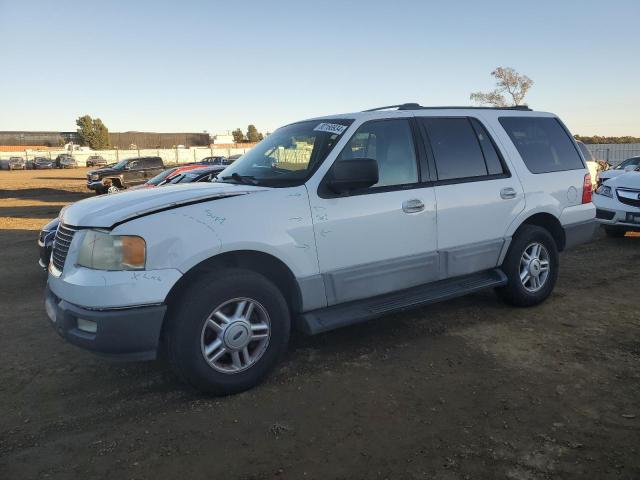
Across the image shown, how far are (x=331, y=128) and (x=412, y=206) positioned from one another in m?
0.90

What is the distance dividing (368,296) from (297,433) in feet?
4.27

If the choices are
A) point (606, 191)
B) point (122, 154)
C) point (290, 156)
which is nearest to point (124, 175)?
point (606, 191)

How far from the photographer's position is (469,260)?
448cm

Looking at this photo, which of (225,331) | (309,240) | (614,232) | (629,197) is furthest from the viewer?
(614,232)

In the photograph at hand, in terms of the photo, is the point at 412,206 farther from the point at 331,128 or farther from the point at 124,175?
the point at 124,175

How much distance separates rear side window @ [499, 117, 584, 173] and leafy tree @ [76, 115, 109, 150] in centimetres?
9009

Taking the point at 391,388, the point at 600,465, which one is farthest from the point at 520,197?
the point at 600,465

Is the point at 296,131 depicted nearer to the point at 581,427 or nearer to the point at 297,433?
the point at 297,433

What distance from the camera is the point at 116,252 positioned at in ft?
10.1

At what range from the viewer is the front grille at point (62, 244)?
336 centimetres

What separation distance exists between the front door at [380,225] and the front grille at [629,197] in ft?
→ 19.5

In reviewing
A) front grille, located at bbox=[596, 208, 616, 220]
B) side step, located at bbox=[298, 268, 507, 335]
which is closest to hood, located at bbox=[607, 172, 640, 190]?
front grille, located at bbox=[596, 208, 616, 220]

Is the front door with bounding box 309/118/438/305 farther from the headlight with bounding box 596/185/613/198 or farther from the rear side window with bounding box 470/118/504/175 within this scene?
the headlight with bounding box 596/185/613/198

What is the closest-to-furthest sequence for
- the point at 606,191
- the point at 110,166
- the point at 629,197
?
the point at 629,197
the point at 606,191
the point at 110,166
